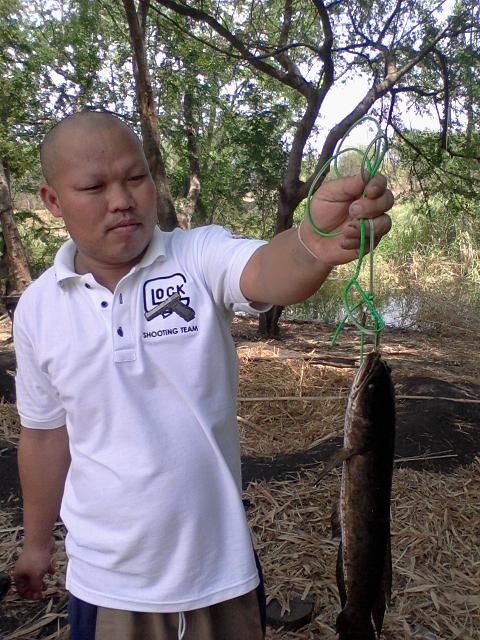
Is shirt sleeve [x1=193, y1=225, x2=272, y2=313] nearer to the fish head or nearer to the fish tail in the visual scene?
the fish head

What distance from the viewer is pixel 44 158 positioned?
6.00ft

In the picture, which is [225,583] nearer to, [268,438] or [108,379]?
[108,379]

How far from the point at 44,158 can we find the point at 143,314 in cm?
57

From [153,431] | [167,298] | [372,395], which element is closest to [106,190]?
[167,298]

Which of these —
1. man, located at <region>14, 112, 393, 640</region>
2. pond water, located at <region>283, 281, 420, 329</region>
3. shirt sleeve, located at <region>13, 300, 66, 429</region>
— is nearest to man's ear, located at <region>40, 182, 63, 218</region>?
man, located at <region>14, 112, 393, 640</region>

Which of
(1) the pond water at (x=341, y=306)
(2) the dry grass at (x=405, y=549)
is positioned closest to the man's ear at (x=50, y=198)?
(2) the dry grass at (x=405, y=549)

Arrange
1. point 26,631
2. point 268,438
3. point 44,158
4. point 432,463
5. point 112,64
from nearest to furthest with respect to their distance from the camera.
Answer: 1. point 44,158
2. point 26,631
3. point 432,463
4. point 268,438
5. point 112,64

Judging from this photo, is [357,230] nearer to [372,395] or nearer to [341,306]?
[372,395]

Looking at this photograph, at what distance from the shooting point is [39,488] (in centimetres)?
203

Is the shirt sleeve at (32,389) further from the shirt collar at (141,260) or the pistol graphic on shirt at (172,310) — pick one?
the pistol graphic on shirt at (172,310)

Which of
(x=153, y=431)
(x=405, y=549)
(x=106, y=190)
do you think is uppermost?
(x=106, y=190)

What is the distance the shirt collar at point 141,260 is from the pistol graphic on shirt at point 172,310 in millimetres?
141

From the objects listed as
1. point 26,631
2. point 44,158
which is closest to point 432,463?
point 26,631

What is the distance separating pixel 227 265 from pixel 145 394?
0.43m
